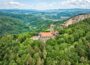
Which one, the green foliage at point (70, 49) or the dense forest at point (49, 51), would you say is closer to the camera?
the dense forest at point (49, 51)

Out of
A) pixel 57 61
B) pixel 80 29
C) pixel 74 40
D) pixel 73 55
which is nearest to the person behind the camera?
pixel 57 61

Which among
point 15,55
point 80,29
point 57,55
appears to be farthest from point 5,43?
point 80,29

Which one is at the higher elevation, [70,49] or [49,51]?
[49,51]

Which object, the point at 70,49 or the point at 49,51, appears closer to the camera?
the point at 49,51

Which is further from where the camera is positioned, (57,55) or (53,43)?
(53,43)

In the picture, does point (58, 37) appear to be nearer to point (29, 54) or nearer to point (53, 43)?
point (53, 43)

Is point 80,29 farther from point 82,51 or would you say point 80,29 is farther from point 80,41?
point 82,51

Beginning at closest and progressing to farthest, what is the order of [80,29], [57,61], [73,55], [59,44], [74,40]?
[57,61] → [73,55] → [59,44] → [74,40] → [80,29]
